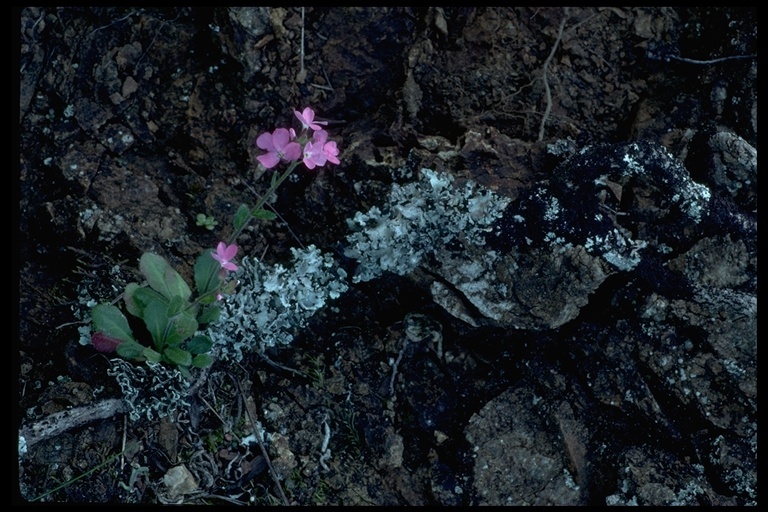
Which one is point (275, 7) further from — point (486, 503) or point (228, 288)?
point (486, 503)

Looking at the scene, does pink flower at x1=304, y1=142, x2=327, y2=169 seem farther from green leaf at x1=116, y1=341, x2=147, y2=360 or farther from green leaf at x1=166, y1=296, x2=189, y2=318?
green leaf at x1=116, y1=341, x2=147, y2=360

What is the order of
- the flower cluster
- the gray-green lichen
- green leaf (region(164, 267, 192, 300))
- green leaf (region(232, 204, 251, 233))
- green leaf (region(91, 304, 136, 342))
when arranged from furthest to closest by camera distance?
the gray-green lichen
green leaf (region(164, 267, 192, 300))
green leaf (region(91, 304, 136, 342))
green leaf (region(232, 204, 251, 233))
the flower cluster

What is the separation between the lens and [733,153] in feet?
9.38

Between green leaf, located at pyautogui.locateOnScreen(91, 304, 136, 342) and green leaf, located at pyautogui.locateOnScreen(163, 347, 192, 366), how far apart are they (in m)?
0.18

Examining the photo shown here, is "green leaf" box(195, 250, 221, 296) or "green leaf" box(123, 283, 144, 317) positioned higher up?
"green leaf" box(195, 250, 221, 296)

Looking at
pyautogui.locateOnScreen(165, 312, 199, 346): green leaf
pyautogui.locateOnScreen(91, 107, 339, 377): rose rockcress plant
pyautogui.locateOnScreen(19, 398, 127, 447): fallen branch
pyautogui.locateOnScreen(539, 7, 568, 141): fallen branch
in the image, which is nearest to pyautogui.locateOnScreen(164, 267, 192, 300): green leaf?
pyautogui.locateOnScreen(91, 107, 339, 377): rose rockcress plant

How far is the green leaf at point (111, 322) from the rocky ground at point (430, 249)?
249 millimetres

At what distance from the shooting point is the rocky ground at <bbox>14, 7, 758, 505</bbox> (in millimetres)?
2758

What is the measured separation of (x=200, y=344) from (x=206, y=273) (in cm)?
31

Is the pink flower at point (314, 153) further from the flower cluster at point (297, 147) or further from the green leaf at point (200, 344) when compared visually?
the green leaf at point (200, 344)

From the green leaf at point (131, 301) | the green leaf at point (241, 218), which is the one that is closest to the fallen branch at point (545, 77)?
the green leaf at point (241, 218)

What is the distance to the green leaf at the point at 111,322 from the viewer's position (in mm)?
2607

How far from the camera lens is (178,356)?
2.61 meters

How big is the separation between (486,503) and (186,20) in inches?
107
